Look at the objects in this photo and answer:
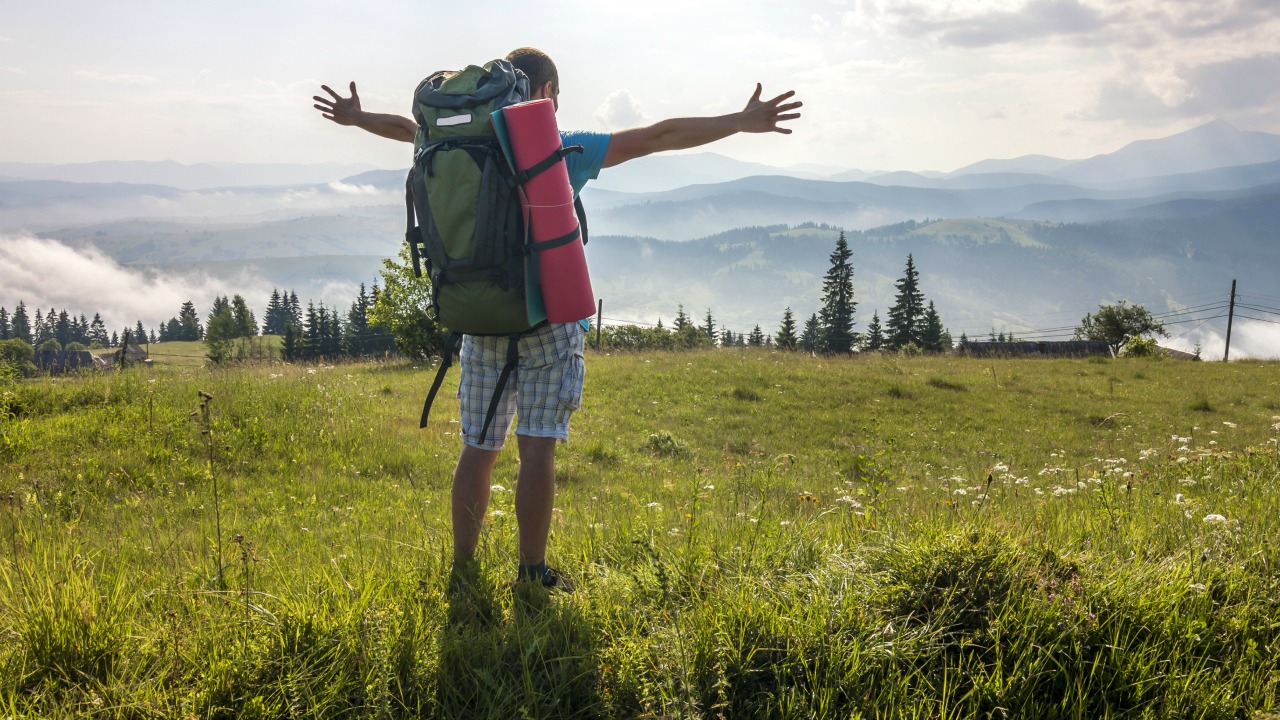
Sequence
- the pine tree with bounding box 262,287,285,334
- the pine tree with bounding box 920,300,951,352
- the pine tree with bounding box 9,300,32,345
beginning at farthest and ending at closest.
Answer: the pine tree with bounding box 262,287,285,334 < the pine tree with bounding box 9,300,32,345 < the pine tree with bounding box 920,300,951,352

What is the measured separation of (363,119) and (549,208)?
2.11 m

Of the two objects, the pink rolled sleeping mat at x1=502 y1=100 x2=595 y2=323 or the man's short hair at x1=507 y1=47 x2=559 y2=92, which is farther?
the man's short hair at x1=507 y1=47 x2=559 y2=92

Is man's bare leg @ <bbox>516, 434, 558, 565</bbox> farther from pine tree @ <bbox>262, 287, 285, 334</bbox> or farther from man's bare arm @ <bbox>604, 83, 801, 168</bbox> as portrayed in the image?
pine tree @ <bbox>262, 287, 285, 334</bbox>

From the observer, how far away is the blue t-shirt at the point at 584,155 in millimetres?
3375

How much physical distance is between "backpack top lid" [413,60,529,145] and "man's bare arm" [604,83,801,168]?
0.54 m

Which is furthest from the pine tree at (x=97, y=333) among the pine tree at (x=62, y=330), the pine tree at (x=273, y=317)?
the pine tree at (x=273, y=317)

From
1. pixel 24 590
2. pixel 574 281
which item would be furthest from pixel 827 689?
pixel 24 590

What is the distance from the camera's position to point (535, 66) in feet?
11.6

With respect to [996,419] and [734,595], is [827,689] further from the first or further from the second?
[996,419]

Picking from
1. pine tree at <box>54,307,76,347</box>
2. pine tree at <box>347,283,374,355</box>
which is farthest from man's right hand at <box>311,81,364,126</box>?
pine tree at <box>54,307,76,347</box>

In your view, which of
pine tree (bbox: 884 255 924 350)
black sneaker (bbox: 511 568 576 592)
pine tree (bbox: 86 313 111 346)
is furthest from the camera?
pine tree (bbox: 86 313 111 346)

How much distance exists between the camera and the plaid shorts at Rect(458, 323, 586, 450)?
330 centimetres

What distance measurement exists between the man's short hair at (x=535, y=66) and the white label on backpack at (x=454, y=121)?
594mm

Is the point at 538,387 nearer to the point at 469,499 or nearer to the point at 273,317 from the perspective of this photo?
the point at 469,499
